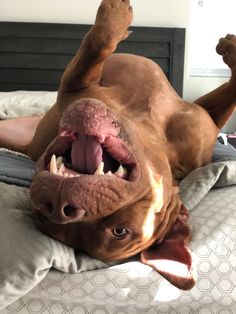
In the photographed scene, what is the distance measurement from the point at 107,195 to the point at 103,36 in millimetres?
688

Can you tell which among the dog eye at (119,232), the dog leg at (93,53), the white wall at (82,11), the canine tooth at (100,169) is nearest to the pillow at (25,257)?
the dog eye at (119,232)

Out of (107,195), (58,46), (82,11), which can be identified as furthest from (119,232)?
(82,11)

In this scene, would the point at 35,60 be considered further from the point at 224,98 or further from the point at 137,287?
the point at 137,287

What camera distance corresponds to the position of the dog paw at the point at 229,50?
6.56 feet

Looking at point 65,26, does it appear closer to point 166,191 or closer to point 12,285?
point 166,191

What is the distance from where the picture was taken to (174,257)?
1.37m

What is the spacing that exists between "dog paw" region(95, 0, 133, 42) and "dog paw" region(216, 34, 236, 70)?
0.51 meters

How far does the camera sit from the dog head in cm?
117

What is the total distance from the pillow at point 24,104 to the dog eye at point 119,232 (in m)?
1.93

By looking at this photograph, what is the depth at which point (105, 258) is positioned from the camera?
1348 millimetres

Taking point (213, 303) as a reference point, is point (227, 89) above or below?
above

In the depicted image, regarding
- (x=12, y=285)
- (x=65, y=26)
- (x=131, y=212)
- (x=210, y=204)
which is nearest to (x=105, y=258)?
(x=131, y=212)

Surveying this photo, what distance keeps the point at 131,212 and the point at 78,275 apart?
0.23 metres

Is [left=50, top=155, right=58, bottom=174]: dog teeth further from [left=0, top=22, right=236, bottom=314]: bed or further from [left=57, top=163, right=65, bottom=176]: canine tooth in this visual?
[left=0, top=22, right=236, bottom=314]: bed
